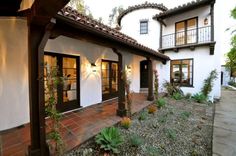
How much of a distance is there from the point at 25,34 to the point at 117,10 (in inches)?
656

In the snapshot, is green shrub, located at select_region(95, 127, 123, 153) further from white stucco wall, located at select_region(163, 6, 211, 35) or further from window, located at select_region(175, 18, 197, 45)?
white stucco wall, located at select_region(163, 6, 211, 35)

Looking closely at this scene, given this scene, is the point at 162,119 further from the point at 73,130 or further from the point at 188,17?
the point at 188,17

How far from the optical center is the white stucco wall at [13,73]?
3955 mm

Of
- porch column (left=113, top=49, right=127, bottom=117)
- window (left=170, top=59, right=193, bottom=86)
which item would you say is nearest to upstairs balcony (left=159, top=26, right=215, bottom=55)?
window (left=170, top=59, right=193, bottom=86)

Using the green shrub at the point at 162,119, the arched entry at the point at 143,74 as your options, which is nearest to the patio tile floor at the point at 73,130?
the green shrub at the point at 162,119

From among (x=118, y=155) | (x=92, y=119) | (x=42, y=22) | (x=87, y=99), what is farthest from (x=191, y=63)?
(x=42, y=22)

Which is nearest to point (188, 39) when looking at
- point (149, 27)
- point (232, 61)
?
point (149, 27)

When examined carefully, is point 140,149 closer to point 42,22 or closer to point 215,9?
point 42,22

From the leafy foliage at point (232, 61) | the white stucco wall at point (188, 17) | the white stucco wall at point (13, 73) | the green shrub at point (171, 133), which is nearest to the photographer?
the white stucco wall at point (13, 73)

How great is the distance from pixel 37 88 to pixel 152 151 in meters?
2.78

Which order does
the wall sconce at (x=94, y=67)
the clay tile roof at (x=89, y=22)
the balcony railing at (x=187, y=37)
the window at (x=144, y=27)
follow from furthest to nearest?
1. the window at (x=144, y=27)
2. the balcony railing at (x=187, y=37)
3. the wall sconce at (x=94, y=67)
4. the clay tile roof at (x=89, y=22)

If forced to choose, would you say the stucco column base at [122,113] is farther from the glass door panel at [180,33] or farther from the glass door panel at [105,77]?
the glass door panel at [180,33]

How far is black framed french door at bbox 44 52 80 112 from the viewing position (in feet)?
17.3

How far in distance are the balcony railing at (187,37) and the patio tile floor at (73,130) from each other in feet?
25.8
